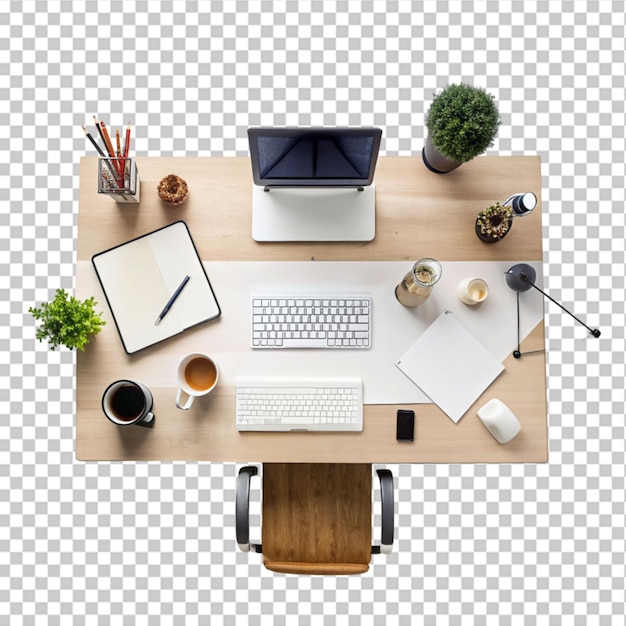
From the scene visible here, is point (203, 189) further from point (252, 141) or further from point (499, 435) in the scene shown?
point (499, 435)

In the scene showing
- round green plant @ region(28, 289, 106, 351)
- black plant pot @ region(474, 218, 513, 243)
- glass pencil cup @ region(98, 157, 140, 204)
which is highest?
glass pencil cup @ region(98, 157, 140, 204)

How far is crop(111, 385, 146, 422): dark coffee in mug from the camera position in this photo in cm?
160

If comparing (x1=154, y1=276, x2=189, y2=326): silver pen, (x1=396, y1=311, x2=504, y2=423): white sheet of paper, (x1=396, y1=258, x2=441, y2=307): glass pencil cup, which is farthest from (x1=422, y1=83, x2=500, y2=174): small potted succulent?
(x1=154, y1=276, x2=189, y2=326): silver pen

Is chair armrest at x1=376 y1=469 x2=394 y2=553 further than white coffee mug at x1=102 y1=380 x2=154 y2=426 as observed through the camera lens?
Yes

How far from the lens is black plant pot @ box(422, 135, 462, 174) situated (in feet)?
5.45

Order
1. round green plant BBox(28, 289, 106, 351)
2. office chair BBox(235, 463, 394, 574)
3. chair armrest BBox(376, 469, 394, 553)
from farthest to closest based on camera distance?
office chair BBox(235, 463, 394, 574) < chair armrest BBox(376, 469, 394, 553) < round green plant BBox(28, 289, 106, 351)

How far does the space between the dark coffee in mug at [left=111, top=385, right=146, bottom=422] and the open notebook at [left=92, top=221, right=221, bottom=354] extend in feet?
0.47

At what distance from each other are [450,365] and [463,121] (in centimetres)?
80

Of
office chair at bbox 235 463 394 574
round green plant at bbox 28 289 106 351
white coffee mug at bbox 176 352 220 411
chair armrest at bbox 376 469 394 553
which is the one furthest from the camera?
office chair at bbox 235 463 394 574

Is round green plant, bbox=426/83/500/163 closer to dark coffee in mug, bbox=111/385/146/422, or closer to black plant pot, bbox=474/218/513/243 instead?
black plant pot, bbox=474/218/513/243

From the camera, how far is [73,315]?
151 centimetres

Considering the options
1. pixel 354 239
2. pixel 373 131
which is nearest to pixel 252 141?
pixel 373 131

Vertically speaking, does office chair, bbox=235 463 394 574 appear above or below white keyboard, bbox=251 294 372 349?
below

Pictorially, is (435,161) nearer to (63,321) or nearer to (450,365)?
(450,365)
